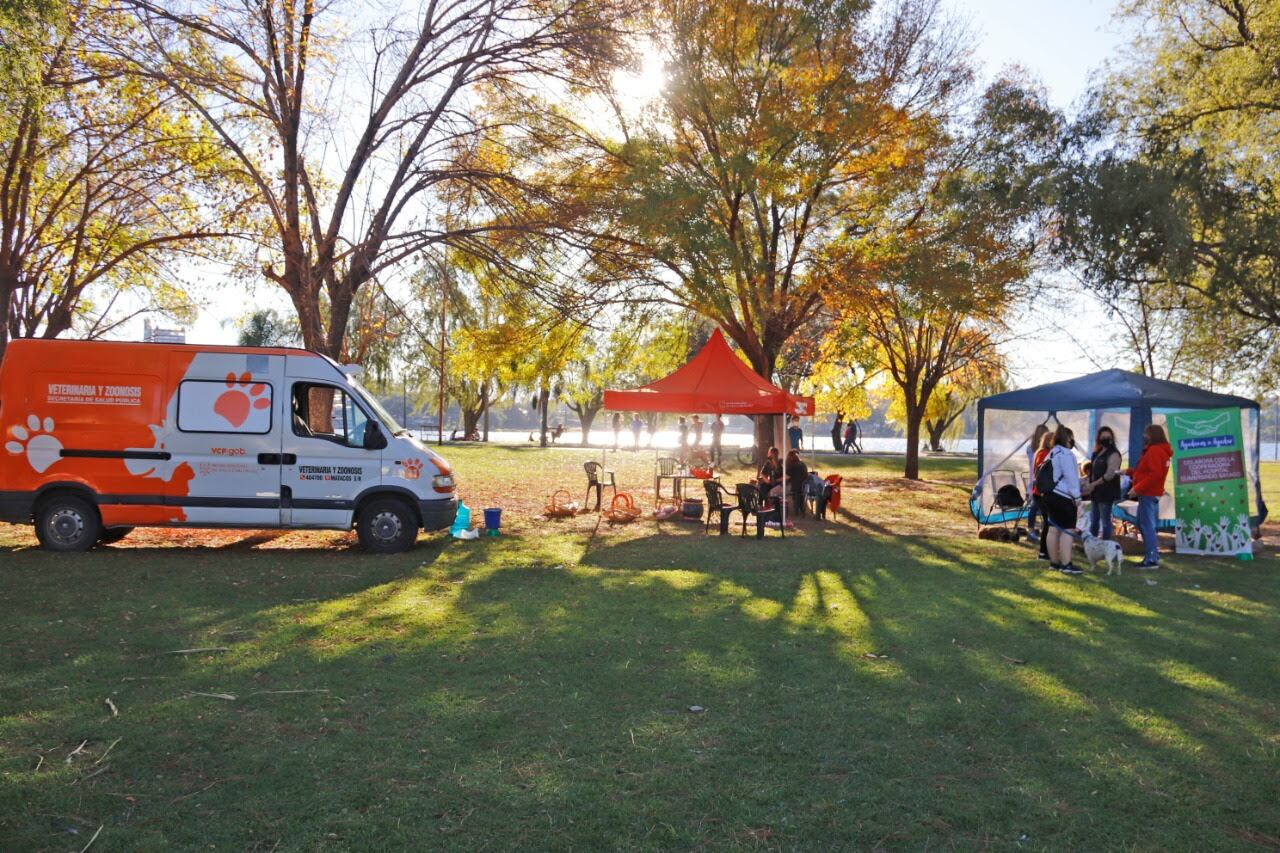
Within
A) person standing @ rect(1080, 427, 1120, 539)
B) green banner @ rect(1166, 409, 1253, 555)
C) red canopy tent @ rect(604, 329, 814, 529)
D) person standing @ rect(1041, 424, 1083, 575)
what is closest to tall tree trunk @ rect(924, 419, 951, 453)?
red canopy tent @ rect(604, 329, 814, 529)

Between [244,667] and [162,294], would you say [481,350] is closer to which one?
[162,294]

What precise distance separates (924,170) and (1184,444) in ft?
27.6

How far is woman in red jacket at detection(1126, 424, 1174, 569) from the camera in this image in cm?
1191

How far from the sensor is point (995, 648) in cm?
718

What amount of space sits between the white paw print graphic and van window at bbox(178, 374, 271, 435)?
1538 millimetres

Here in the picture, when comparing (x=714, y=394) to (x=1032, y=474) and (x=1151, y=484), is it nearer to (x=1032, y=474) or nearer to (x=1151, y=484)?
(x=1032, y=474)

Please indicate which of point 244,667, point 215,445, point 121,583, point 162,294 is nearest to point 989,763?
point 244,667

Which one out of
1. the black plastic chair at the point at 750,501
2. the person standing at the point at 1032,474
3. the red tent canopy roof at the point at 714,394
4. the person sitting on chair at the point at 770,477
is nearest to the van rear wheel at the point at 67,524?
the red tent canopy roof at the point at 714,394

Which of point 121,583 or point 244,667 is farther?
point 121,583

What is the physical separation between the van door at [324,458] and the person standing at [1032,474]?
400 inches

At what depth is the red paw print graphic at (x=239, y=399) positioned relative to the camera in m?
11.2

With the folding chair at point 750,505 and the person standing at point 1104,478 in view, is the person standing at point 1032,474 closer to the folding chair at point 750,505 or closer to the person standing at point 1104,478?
the person standing at point 1104,478

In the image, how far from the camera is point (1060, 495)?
35.6 feet

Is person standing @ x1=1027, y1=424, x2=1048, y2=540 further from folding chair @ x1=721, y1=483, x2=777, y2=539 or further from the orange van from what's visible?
the orange van
